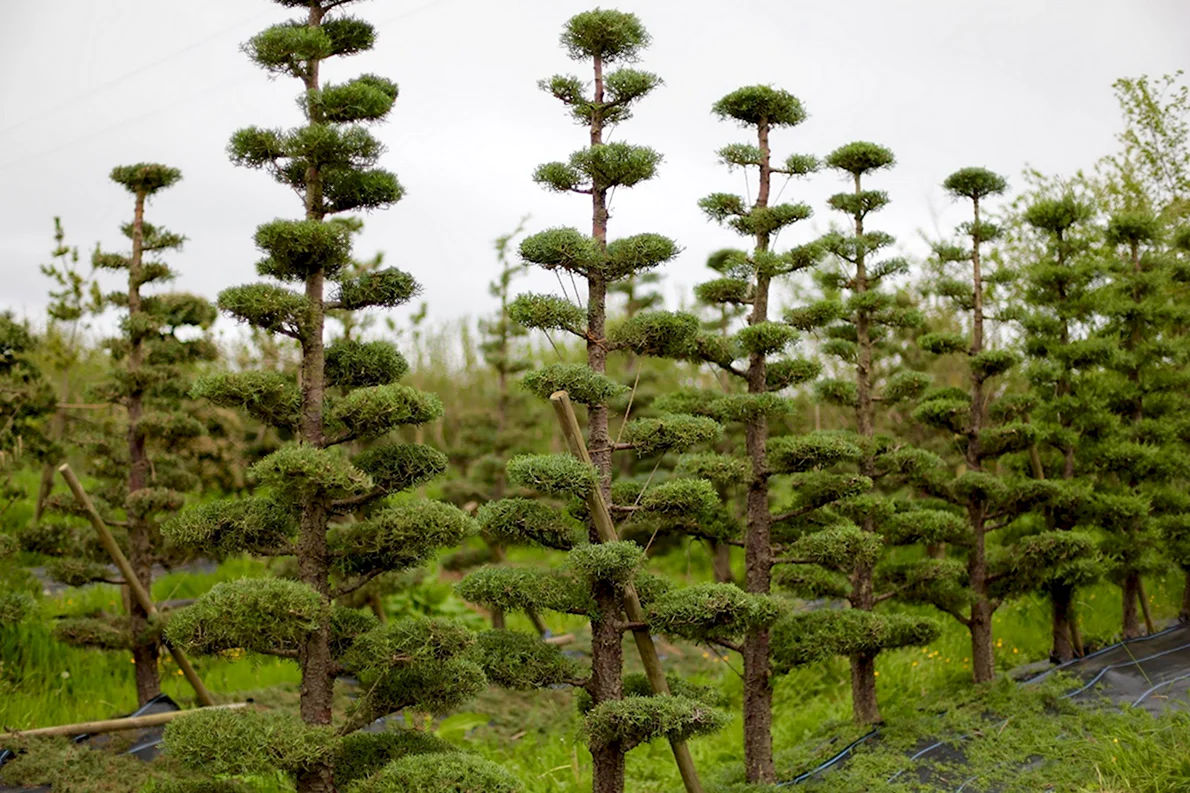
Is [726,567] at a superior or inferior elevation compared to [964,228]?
inferior

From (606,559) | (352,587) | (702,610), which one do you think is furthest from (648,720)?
(352,587)

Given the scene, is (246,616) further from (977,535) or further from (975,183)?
(975,183)

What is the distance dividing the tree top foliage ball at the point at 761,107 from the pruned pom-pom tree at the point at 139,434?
506 cm

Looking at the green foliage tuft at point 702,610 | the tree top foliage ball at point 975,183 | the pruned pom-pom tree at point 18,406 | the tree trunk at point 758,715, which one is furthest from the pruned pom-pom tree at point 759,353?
the pruned pom-pom tree at point 18,406

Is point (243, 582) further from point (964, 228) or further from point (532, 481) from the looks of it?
point (964, 228)

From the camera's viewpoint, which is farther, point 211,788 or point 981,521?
point 981,521

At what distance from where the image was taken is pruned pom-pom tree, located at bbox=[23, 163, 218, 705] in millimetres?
8750

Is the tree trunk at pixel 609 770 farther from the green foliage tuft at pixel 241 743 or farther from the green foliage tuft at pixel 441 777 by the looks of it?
the green foliage tuft at pixel 241 743

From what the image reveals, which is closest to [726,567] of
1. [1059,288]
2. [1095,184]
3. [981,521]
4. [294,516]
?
[981,521]

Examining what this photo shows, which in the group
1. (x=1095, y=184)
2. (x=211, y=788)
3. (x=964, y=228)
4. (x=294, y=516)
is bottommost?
(x=211, y=788)

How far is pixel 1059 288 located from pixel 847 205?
113 inches

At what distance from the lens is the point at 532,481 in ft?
20.0

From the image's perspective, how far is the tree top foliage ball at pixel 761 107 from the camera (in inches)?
318

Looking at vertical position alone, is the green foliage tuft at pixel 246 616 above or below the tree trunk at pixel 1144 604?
above
